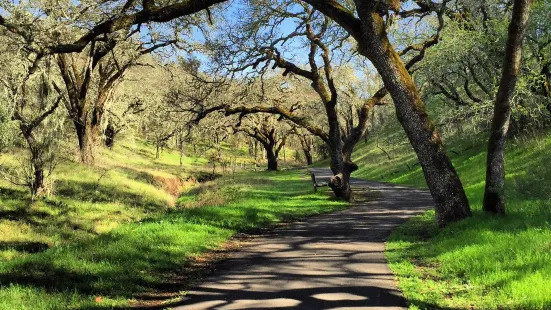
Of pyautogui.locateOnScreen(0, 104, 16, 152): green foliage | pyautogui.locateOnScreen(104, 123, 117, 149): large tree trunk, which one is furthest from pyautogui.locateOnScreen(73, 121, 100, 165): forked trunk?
pyautogui.locateOnScreen(104, 123, 117, 149): large tree trunk

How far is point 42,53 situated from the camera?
340 inches

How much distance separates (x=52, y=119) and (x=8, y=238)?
16.6 meters

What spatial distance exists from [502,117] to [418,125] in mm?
1740

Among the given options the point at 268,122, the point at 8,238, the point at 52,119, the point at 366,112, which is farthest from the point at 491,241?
the point at 268,122

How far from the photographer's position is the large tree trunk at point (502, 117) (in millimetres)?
9086

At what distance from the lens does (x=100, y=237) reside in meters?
9.48

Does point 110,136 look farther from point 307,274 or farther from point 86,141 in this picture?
point 307,274

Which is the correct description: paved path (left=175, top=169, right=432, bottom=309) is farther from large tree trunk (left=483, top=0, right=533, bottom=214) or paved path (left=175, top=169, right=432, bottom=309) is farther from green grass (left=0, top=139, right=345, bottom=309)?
large tree trunk (left=483, top=0, right=533, bottom=214)

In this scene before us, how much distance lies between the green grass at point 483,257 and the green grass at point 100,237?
Answer: 3.96 m

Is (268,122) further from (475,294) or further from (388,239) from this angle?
(475,294)

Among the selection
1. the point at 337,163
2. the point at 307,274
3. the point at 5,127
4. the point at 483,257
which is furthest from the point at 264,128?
the point at 483,257

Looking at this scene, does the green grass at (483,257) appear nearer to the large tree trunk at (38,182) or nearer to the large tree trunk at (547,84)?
the large tree trunk at (547,84)

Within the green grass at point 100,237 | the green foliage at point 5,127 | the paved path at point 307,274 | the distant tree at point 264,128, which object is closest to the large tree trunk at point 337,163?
the green grass at point 100,237

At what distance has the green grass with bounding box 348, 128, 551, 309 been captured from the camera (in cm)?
542
